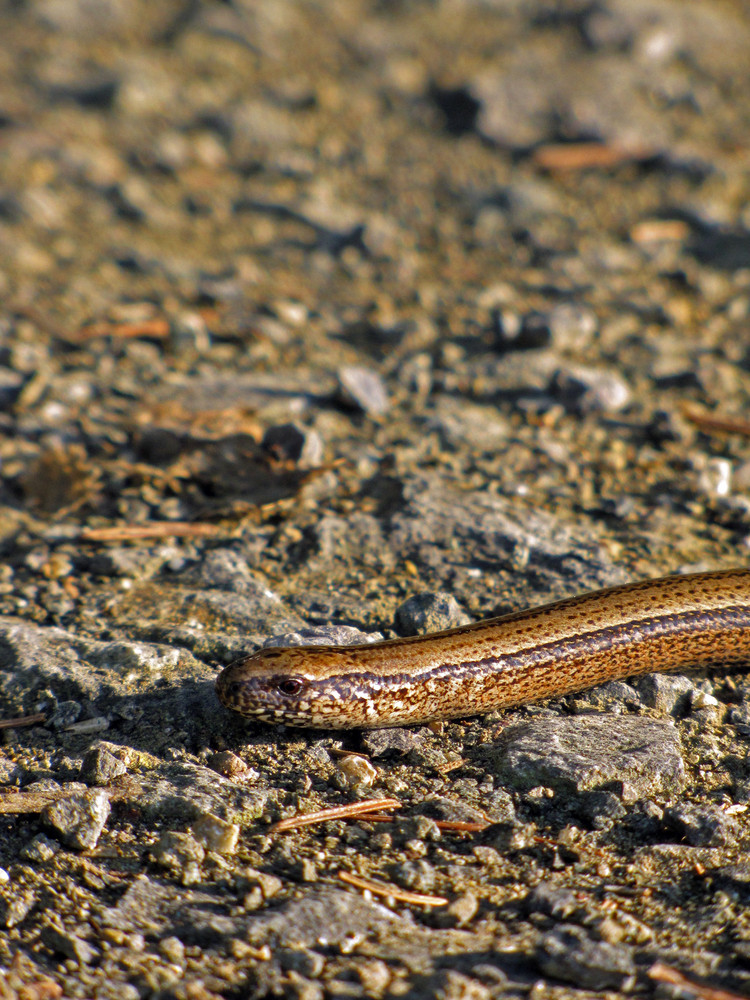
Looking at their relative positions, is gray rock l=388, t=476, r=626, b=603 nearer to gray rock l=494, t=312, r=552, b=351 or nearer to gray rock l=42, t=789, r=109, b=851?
gray rock l=494, t=312, r=552, b=351

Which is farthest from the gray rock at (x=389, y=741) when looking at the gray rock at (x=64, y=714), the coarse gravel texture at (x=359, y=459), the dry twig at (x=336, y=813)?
the gray rock at (x=64, y=714)

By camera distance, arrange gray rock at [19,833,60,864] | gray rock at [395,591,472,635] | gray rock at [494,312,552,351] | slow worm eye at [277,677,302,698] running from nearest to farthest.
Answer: gray rock at [19,833,60,864] → slow worm eye at [277,677,302,698] → gray rock at [395,591,472,635] → gray rock at [494,312,552,351]

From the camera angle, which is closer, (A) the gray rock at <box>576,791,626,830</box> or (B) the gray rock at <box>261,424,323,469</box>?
(A) the gray rock at <box>576,791,626,830</box>

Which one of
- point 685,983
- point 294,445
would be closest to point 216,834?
point 685,983

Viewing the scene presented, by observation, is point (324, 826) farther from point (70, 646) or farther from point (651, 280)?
point (651, 280)

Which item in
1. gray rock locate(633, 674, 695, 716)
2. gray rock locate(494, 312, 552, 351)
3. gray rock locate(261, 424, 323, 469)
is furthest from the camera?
gray rock locate(494, 312, 552, 351)

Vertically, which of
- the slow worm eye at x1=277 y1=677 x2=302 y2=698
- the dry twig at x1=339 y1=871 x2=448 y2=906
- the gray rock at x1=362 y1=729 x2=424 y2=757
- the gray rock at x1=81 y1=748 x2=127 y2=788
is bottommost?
the dry twig at x1=339 y1=871 x2=448 y2=906

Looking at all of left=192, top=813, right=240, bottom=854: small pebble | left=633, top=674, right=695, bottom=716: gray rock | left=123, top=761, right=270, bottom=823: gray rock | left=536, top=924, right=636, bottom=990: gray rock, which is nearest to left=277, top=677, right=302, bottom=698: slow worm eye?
left=123, top=761, right=270, bottom=823: gray rock

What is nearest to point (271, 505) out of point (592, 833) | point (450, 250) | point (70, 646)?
point (70, 646)
